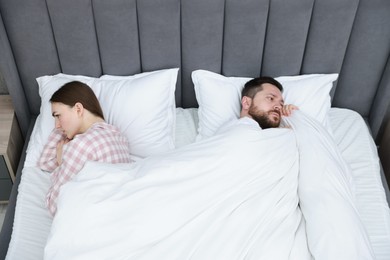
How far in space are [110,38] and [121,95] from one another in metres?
0.28

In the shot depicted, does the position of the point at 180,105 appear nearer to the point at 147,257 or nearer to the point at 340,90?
the point at 340,90

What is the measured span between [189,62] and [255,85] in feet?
1.21

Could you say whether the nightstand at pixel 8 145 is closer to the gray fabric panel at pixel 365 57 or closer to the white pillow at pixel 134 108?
the white pillow at pixel 134 108

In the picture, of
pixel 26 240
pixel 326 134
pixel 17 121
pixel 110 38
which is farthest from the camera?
pixel 17 121

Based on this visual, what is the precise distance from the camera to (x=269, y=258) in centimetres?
144

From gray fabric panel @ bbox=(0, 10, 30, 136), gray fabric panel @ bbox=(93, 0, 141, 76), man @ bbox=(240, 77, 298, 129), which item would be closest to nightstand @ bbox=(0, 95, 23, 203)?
gray fabric panel @ bbox=(0, 10, 30, 136)

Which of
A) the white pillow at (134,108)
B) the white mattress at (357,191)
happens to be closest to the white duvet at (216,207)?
the white mattress at (357,191)

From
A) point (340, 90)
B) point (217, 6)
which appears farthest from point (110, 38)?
point (340, 90)

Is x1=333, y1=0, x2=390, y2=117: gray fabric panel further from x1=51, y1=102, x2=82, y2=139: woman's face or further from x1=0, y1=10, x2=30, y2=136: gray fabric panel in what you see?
x1=0, y1=10, x2=30, y2=136: gray fabric panel

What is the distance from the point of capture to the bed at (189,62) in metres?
1.95

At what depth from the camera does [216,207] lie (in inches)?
60.7

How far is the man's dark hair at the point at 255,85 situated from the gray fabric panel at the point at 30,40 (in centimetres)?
96

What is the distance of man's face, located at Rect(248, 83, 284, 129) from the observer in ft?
6.47

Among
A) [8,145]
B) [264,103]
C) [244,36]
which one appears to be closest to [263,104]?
[264,103]
